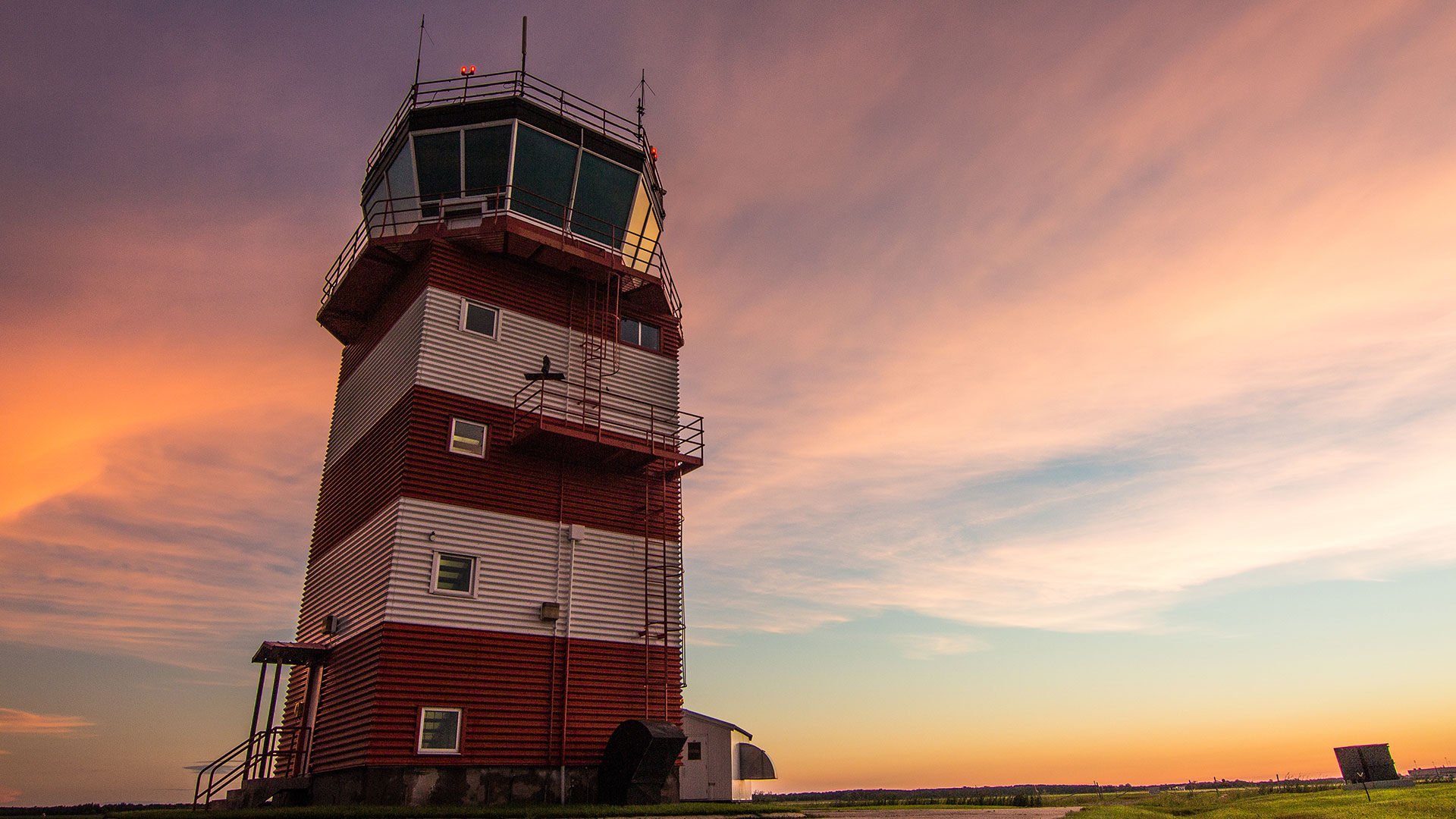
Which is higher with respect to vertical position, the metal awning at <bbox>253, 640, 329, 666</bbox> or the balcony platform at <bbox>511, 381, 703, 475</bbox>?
the balcony platform at <bbox>511, 381, 703, 475</bbox>

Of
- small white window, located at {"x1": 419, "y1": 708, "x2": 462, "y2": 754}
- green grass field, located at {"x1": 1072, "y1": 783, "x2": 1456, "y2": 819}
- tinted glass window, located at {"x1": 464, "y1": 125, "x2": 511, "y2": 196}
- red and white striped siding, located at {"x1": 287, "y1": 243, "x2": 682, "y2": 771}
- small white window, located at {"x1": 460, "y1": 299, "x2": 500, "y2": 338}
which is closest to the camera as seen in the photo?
green grass field, located at {"x1": 1072, "y1": 783, "x2": 1456, "y2": 819}

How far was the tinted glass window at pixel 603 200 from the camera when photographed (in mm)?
27578

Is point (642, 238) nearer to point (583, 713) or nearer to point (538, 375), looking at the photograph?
point (538, 375)

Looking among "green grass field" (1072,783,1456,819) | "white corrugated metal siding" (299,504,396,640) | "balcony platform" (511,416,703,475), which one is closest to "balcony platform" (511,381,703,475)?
"balcony platform" (511,416,703,475)

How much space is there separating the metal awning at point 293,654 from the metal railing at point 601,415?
7800mm

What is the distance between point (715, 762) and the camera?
36.4 meters

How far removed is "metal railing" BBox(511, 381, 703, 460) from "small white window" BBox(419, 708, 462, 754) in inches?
297

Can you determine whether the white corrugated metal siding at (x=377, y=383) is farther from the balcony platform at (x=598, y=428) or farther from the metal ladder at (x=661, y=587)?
the metal ladder at (x=661, y=587)

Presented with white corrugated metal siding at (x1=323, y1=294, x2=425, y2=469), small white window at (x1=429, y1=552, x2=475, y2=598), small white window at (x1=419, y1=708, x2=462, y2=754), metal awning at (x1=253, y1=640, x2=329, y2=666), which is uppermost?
white corrugated metal siding at (x1=323, y1=294, x2=425, y2=469)

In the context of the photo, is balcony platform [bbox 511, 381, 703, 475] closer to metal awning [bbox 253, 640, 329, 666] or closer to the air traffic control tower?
the air traffic control tower

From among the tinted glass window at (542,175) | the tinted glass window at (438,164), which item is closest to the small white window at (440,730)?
the tinted glass window at (542,175)

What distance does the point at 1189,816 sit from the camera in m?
23.5

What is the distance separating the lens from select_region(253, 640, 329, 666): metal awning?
21.8m

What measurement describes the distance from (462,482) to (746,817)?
11207 millimetres
